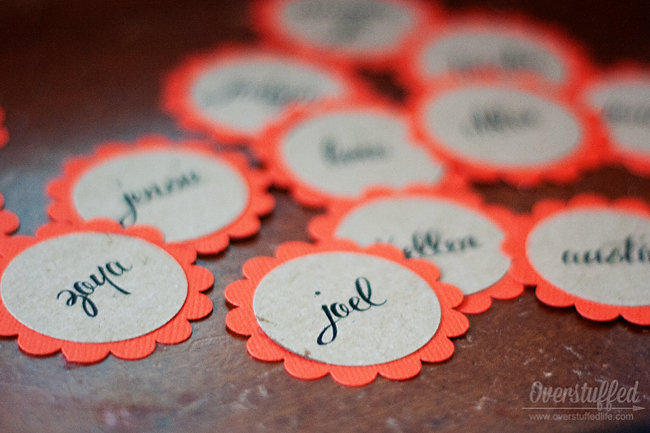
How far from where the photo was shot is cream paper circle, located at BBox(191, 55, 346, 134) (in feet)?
2.50

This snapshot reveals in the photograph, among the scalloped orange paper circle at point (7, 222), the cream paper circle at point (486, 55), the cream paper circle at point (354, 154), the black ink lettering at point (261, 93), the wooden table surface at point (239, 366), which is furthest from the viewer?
the cream paper circle at point (486, 55)

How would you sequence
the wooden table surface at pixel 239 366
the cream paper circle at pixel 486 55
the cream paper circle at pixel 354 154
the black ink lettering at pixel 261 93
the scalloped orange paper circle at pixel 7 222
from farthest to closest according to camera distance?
the cream paper circle at pixel 486 55 < the black ink lettering at pixel 261 93 < the cream paper circle at pixel 354 154 < the scalloped orange paper circle at pixel 7 222 < the wooden table surface at pixel 239 366

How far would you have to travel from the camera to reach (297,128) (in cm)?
75

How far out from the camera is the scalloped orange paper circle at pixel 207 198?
0.59 metres

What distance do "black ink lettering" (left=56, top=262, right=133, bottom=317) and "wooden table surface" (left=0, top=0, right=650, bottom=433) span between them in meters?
0.04

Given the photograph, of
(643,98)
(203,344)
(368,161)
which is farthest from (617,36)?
(203,344)

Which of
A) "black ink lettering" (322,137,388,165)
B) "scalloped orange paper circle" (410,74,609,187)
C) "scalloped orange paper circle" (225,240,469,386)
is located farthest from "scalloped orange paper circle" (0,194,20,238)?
"scalloped orange paper circle" (410,74,609,187)

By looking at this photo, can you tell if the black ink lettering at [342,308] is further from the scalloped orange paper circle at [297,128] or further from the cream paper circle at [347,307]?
the scalloped orange paper circle at [297,128]

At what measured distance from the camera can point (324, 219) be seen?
Answer: 2.06 ft

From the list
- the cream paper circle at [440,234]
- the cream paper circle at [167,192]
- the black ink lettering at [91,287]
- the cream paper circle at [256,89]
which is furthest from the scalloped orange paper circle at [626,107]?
the black ink lettering at [91,287]

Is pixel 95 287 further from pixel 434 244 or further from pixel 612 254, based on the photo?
pixel 612 254

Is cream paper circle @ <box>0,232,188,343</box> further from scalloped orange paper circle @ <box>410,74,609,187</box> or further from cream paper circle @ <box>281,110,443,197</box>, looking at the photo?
scalloped orange paper circle @ <box>410,74,609,187</box>

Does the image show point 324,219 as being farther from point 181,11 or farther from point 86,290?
point 181,11

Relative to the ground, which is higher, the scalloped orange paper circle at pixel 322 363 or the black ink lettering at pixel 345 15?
the black ink lettering at pixel 345 15
